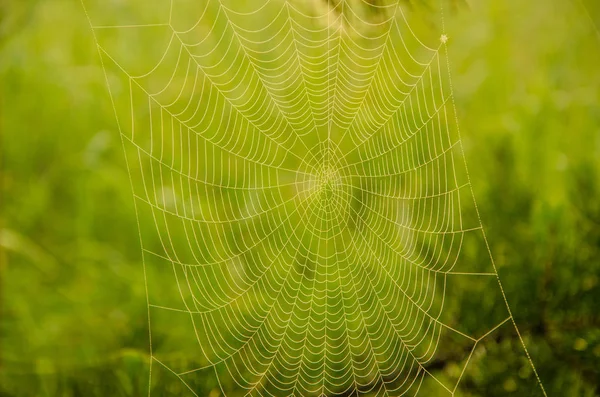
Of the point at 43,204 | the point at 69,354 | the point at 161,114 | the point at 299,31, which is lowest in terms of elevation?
the point at 69,354

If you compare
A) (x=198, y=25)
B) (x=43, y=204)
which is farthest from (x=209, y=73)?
(x=43, y=204)

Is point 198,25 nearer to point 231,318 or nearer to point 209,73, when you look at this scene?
point 209,73

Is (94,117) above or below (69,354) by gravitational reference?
above

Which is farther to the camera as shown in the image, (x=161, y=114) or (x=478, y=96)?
(x=478, y=96)
